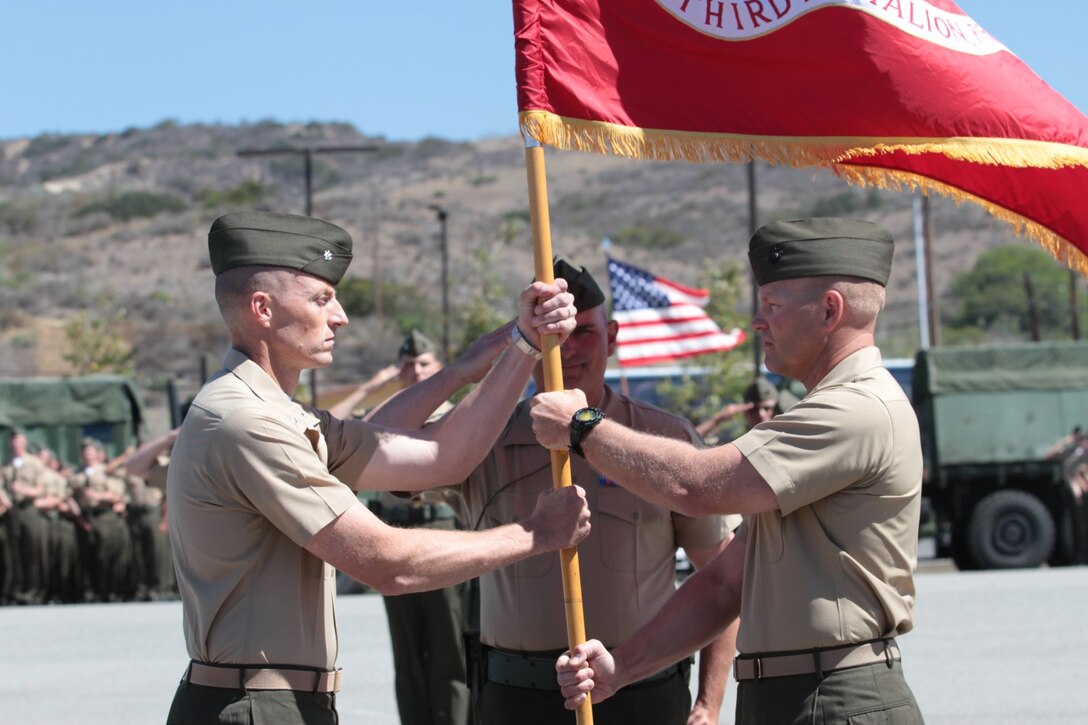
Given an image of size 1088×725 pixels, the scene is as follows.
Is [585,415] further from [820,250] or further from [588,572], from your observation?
[588,572]

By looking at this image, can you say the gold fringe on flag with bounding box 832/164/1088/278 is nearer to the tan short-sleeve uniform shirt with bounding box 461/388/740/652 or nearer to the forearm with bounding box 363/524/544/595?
the tan short-sleeve uniform shirt with bounding box 461/388/740/652

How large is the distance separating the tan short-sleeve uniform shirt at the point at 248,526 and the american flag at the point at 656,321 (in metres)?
11.9

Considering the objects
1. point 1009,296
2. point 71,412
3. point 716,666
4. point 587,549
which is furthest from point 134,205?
point 716,666

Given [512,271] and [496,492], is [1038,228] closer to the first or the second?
[496,492]

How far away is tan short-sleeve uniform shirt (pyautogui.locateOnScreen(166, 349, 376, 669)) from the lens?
3.65 m

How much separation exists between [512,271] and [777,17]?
69037mm

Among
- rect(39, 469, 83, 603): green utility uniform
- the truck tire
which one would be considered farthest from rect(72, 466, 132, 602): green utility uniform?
the truck tire

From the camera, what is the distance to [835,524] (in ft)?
12.7

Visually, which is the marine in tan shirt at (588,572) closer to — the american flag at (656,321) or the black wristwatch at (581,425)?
the black wristwatch at (581,425)

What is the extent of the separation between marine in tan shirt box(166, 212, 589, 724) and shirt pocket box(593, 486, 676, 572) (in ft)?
2.44

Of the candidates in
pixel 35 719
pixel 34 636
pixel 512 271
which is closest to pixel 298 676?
pixel 35 719

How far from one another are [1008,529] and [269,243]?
54.4ft

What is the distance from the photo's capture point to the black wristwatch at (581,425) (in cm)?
399

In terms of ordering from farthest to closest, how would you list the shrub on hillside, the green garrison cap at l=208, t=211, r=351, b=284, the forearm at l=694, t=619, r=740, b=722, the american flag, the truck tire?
the shrub on hillside → the truck tire → the american flag → the forearm at l=694, t=619, r=740, b=722 → the green garrison cap at l=208, t=211, r=351, b=284
